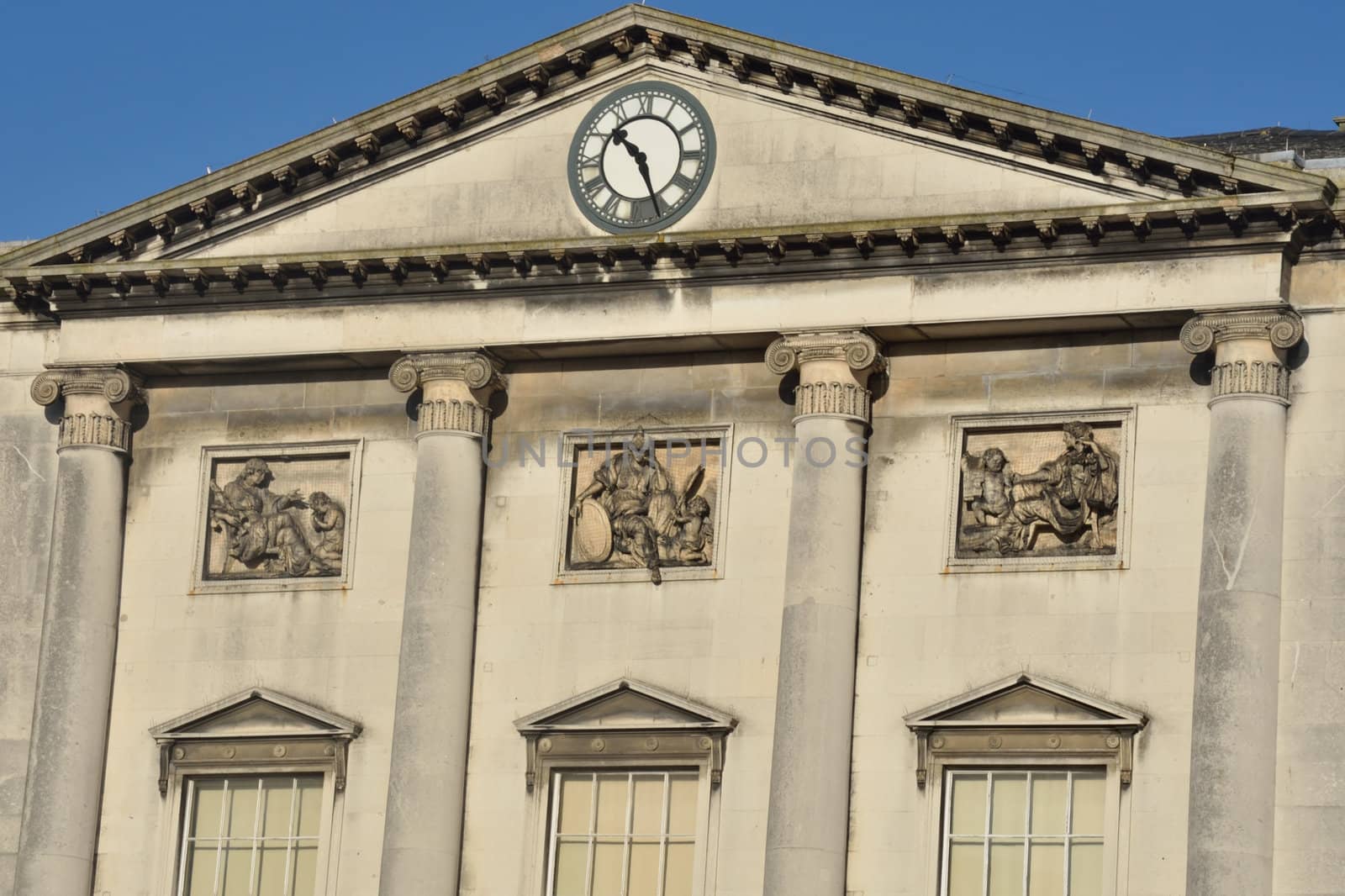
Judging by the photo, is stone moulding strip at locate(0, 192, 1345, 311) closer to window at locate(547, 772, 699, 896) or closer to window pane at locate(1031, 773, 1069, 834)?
window pane at locate(1031, 773, 1069, 834)

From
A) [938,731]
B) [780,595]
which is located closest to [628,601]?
[780,595]

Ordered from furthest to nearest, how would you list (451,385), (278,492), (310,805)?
(278,492) < (451,385) < (310,805)

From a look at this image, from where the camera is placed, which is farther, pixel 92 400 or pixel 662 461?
pixel 92 400

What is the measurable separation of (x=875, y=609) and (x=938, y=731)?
1.68 meters

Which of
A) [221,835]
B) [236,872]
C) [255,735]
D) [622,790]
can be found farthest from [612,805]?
[221,835]

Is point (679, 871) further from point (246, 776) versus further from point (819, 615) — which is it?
point (246, 776)

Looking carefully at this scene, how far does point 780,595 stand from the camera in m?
34.2

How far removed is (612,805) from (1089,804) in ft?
18.0

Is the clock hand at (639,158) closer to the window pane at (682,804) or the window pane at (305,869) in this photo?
the window pane at (682,804)

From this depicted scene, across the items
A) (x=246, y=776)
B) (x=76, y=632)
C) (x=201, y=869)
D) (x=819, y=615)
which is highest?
(x=819, y=615)

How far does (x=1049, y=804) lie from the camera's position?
3278cm

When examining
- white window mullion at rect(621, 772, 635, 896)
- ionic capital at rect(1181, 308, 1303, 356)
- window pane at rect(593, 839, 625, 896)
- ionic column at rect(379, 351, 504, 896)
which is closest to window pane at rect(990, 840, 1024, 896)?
white window mullion at rect(621, 772, 635, 896)

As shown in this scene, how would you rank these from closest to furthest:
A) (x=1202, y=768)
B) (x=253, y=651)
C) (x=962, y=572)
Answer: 1. (x=1202, y=768)
2. (x=962, y=572)
3. (x=253, y=651)

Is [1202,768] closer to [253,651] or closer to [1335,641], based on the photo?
[1335,641]
